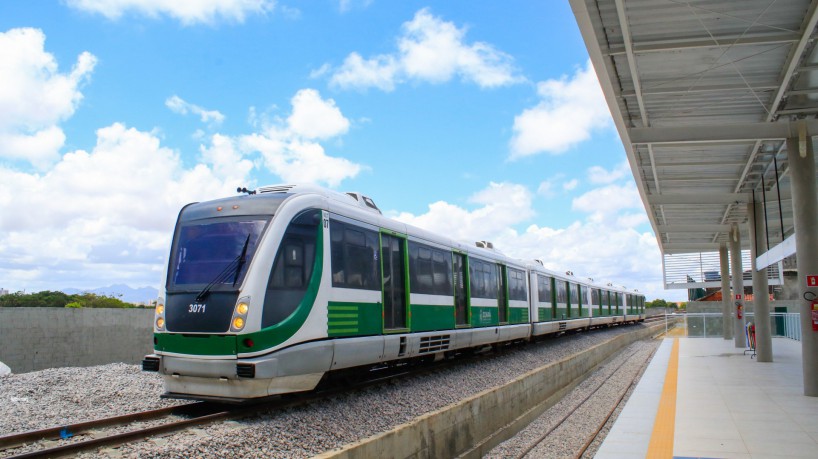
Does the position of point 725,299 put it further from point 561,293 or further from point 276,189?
point 276,189

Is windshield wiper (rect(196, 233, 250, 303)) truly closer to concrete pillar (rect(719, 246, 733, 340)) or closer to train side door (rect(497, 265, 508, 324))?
train side door (rect(497, 265, 508, 324))

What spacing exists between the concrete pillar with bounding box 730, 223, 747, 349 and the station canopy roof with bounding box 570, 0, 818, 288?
26.2 ft

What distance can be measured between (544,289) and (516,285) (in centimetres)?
408

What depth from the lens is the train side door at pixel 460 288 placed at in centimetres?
1345

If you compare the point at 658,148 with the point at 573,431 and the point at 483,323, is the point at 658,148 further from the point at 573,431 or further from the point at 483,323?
the point at 573,431

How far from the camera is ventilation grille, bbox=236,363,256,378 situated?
7.09m

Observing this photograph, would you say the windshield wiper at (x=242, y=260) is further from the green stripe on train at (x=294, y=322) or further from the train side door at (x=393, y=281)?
the train side door at (x=393, y=281)

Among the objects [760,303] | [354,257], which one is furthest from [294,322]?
[760,303]

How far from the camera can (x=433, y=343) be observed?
1189cm

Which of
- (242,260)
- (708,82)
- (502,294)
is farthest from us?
(502,294)

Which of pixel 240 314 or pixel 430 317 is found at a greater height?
pixel 240 314

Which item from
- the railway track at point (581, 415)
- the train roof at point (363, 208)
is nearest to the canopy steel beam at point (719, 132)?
the train roof at point (363, 208)

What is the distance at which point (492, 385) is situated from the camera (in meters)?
12.2

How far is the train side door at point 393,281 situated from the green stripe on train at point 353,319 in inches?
14.8
